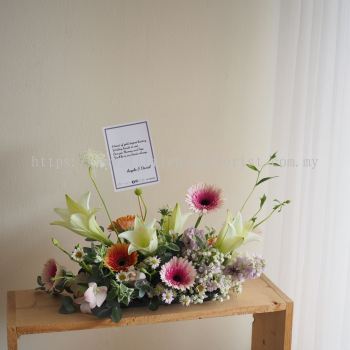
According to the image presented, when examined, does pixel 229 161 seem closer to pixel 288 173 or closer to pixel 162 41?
pixel 288 173

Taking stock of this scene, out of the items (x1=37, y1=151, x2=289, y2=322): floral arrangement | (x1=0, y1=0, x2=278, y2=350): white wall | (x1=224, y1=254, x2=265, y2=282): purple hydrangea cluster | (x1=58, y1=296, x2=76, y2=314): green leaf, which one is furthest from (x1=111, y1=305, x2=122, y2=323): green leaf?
(x1=0, y1=0, x2=278, y2=350): white wall

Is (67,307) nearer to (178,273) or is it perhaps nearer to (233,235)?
(178,273)

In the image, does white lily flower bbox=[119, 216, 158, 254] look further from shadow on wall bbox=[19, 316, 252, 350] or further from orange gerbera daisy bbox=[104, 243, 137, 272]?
shadow on wall bbox=[19, 316, 252, 350]

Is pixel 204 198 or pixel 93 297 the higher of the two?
pixel 204 198

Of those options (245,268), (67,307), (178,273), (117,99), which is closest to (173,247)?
(178,273)

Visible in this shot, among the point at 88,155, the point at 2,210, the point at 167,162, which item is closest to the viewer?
the point at 88,155

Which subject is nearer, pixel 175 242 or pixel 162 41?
pixel 175 242

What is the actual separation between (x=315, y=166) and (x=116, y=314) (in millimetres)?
744

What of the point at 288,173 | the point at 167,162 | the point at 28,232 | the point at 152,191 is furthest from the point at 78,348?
the point at 288,173

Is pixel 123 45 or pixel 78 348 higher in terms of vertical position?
pixel 123 45

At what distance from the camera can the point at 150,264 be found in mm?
1182

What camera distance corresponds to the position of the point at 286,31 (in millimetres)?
1494

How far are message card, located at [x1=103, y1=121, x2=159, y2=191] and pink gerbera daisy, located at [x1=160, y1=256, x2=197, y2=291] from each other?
24 centimetres

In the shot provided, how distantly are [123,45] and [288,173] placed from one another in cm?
65
